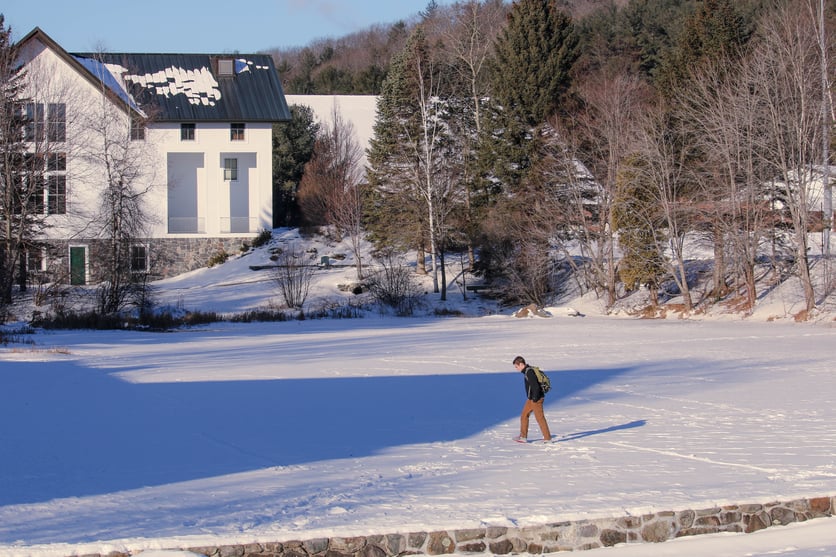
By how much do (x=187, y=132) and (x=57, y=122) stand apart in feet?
29.2

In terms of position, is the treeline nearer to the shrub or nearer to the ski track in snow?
the shrub

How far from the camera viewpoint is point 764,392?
19297 mm

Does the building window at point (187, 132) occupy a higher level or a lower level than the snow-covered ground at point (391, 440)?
higher

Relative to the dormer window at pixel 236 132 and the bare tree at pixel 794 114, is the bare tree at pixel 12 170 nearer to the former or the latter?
the dormer window at pixel 236 132

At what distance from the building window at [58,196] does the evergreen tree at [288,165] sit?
13.1 metres

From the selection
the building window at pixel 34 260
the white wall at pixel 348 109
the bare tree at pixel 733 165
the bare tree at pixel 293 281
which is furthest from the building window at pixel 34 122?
the bare tree at pixel 733 165

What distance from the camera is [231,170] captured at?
179 ft

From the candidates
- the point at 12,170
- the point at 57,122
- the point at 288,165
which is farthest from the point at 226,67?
the point at 12,170

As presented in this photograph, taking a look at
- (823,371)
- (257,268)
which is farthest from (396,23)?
(823,371)

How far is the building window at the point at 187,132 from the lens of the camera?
175 feet

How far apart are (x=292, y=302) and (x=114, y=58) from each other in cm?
2175

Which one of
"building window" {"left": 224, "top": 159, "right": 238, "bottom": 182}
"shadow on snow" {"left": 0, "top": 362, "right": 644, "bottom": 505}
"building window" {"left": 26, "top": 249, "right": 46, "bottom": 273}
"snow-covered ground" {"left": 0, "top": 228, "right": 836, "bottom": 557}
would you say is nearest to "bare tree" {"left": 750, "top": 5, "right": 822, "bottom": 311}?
"snow-covered ground" {"left": 0, "top": 228, "right": 836, "bottom": 557}

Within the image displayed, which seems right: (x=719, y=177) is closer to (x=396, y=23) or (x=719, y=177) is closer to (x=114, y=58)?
(x=114, y=58)

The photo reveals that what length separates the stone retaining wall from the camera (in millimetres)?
9836
